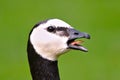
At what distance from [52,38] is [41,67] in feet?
1.17

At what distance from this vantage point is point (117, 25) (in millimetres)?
14633

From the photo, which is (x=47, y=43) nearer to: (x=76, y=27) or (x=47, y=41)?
(x=47, y=41)

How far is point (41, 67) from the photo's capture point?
8250mm

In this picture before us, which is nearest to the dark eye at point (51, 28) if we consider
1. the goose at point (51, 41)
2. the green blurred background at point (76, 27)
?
the goose at point (51, 41)

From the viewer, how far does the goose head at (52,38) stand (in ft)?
26.4

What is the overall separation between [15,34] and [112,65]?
2082 mm

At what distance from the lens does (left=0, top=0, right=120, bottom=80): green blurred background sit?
41.3 ft

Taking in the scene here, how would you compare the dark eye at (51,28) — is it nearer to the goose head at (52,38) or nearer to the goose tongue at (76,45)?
the goose head at (52,38)

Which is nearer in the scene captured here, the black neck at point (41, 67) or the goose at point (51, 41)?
the goose at point (51, 41)

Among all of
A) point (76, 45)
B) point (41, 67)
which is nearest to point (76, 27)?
point (41, 67)

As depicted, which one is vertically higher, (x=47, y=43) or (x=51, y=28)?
(x=51, y=28)

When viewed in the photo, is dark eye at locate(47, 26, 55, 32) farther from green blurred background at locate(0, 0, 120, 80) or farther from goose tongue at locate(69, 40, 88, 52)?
green blurred background at locate(0, 0, 120, 80)

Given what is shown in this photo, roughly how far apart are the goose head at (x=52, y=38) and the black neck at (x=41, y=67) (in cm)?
6

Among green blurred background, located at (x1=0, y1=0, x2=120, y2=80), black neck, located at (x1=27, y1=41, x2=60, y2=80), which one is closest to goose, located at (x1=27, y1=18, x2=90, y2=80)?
black neck, located at (x1=27, y1=41, x2=60, y2=80)
